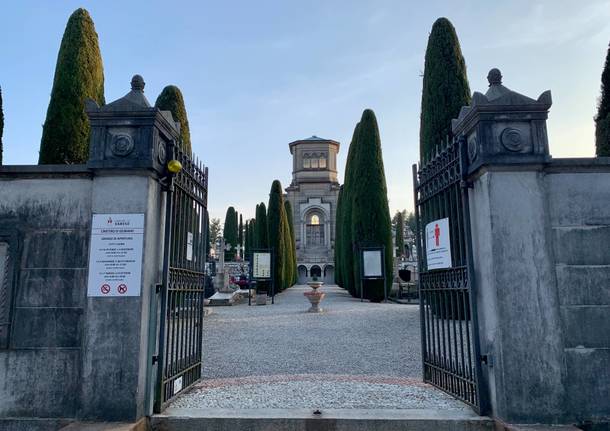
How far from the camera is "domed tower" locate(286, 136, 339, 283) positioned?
45.7 meters

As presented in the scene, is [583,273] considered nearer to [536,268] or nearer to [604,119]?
[536,268]

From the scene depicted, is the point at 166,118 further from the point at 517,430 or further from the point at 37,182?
the point at 517,430

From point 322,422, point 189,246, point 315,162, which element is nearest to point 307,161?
point 315,162

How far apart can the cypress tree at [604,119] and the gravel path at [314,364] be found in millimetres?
5903

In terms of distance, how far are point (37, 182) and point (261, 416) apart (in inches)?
112

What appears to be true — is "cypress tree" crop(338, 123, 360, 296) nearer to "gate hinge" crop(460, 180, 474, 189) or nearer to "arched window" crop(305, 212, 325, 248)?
"gate hinge" crop(460, 180, 474, 189)

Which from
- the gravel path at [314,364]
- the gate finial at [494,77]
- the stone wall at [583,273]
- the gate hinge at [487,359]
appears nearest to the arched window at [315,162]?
the gravel path at [314,364]

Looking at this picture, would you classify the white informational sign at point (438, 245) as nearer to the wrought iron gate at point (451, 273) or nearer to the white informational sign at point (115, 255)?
the wrought iron gate at point (451, 273)

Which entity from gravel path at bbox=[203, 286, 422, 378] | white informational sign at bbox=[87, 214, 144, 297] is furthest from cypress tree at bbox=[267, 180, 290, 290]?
white informational sign at bbox=[87, 214, 144, 297]

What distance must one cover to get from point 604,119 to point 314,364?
330 inches

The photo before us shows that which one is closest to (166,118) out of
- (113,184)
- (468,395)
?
(113,184)

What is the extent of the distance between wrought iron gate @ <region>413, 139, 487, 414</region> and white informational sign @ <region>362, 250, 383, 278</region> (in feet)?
42.0

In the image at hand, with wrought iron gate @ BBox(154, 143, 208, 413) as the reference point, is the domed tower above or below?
above

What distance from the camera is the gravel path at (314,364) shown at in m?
4.04
